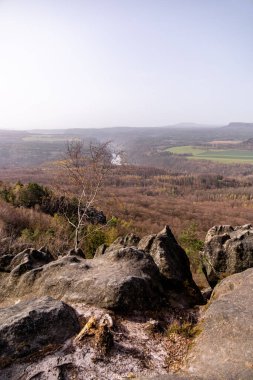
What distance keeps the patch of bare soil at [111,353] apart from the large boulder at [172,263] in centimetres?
335

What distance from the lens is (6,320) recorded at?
928 centimetres

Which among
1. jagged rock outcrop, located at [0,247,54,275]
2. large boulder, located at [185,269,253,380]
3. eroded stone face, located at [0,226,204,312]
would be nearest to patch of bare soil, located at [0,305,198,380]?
large boulder, located at [185,269,253,380]

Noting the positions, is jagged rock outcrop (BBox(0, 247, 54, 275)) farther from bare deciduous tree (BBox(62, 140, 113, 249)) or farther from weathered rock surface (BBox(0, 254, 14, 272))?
bare deciduous tree (BBox(62, 140, 113, 249))

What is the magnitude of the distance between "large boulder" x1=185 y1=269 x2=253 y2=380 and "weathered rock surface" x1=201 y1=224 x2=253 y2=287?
4550 mm

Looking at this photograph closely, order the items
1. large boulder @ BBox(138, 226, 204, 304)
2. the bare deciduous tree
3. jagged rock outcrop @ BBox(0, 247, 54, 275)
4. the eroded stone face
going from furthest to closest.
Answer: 1. the bare deciduous tree
2. jagged rock outcrop @ BBox(0, 247, 54, 275)
3. large boulder @ BBox(138, 226, 204, 304)
4. the eroded stone face

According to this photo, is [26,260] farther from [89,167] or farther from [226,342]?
[89,167]

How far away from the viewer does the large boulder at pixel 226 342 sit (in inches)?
307

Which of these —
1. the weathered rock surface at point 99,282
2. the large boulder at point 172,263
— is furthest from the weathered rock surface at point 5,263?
the large boulder at point 172,263

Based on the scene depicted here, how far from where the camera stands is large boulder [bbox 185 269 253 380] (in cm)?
781

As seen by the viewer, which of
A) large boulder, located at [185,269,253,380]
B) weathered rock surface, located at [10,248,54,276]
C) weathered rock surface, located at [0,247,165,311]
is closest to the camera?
large boulder, located at [185,269,253,380]

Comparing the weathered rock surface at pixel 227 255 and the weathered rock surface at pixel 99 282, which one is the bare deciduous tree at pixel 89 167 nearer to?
the weathered rock surface at pixel 227 255

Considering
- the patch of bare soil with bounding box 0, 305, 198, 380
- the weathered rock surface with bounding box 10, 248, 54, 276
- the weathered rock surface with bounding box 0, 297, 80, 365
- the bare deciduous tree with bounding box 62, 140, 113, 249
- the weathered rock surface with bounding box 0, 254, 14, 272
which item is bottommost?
the weathered rock surface with bounding box 0, 254, 14, 272

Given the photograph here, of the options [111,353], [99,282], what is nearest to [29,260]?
[99,282]

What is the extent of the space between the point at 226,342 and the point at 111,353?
3.09 metres
